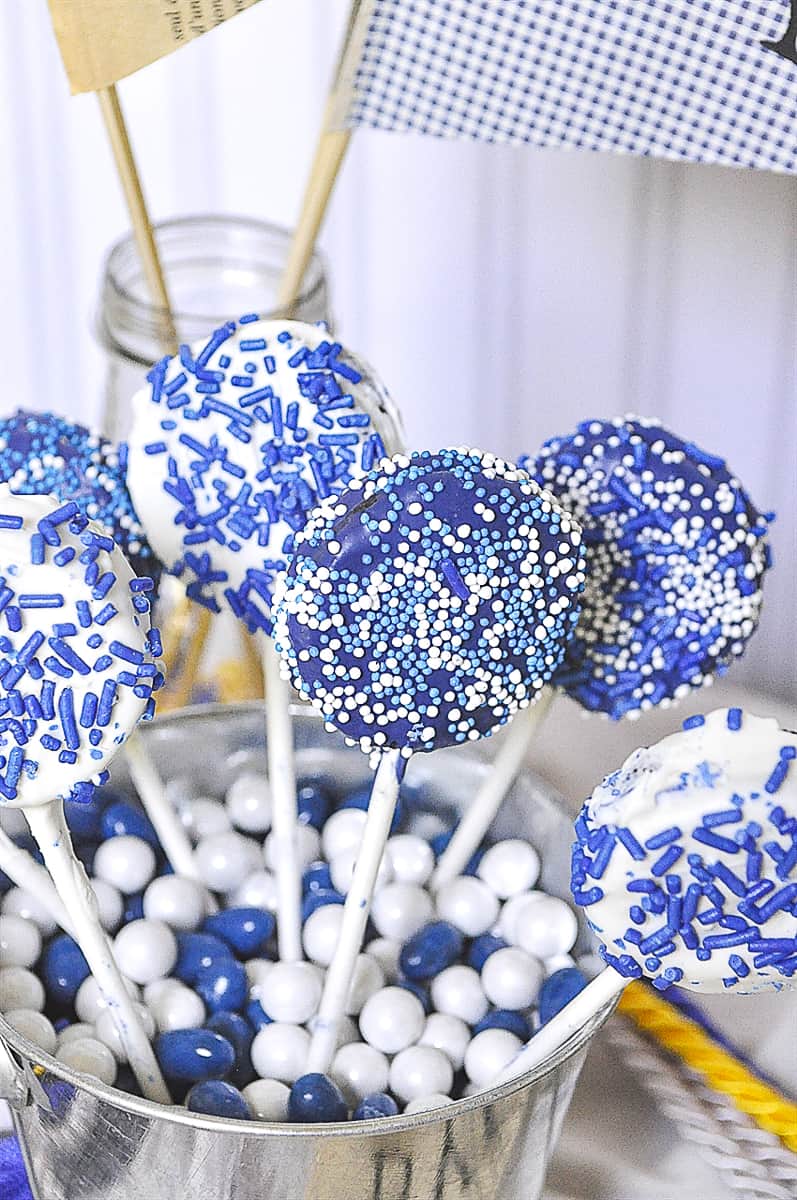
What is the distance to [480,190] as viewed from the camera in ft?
3.73

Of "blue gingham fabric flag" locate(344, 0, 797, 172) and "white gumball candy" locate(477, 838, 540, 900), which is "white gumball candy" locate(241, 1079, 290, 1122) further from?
"blue gingham fabric flag" locate(344, 0, 797, 172)

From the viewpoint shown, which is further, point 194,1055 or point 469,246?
point 469,246

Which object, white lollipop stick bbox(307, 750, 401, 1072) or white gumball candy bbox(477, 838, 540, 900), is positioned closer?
white lollipop stick bbox(307, 750, 401, 1072)

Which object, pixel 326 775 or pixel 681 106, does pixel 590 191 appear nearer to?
pixel 681 106

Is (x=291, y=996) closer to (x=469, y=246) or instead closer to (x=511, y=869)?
(x=511, y=869)

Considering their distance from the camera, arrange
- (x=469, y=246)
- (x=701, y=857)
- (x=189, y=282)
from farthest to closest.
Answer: (x=469, y=246), (x=189, y=282), (x=701, y=857)

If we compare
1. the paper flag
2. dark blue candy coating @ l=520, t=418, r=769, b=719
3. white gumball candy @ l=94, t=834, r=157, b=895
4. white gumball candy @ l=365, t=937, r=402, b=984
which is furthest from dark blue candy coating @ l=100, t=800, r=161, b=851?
the paper flag

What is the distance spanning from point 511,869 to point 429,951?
0.17ft

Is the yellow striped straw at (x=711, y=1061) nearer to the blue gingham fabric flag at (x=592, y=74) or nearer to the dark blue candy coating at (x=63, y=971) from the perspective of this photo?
the dark blue candy coating at (x=63, y=971)

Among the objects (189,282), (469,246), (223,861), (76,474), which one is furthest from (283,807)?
(469,246)

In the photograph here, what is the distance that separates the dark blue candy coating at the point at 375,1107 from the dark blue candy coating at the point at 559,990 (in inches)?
3.0

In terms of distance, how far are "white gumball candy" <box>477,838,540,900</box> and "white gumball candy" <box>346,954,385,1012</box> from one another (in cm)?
7

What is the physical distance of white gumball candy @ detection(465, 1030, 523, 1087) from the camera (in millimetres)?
595

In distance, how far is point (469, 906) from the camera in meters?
0.66
